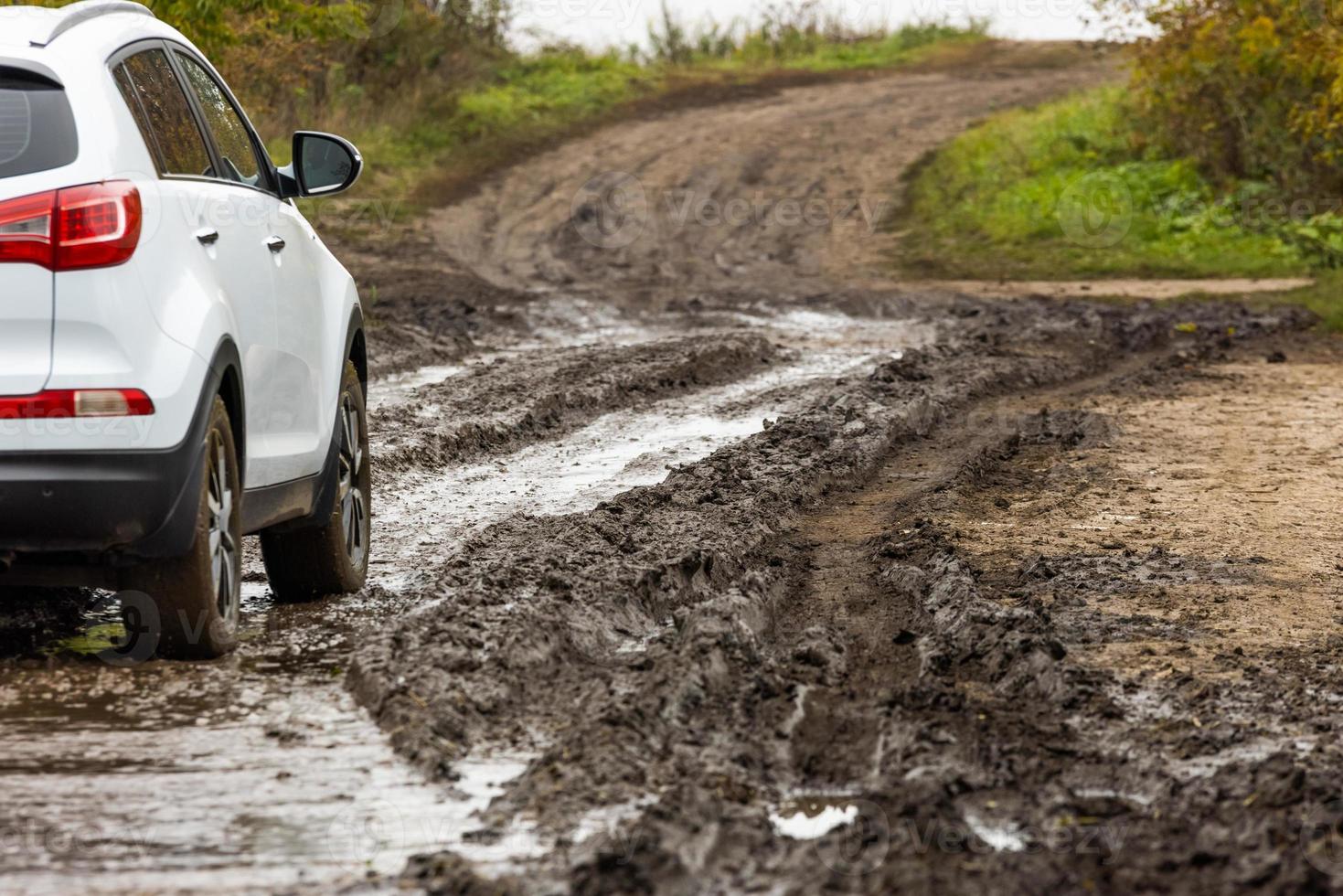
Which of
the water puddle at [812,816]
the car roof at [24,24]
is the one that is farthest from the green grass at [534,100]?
the water puddle at [812,816]

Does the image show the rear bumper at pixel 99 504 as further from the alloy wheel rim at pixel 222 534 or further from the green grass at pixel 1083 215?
the green grass at pixel 1083 215

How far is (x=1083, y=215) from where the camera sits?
78.6ft

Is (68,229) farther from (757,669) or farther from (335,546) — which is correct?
(757,669)

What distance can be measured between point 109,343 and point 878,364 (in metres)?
9.53

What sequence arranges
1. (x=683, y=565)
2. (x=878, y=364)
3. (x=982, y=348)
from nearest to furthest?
1. (x=683, y=565)
2. (x=878, y=364)
3. (x=982, y=348)

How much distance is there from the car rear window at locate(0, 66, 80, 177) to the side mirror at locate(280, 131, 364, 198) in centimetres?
149

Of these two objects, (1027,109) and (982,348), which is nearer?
(982,348)

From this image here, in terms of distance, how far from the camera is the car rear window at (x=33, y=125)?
4484 mm

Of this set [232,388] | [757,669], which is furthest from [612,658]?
[232,388]

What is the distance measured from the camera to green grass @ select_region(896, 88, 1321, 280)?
2166 cm

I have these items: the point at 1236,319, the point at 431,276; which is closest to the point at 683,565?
the point at 1236,319

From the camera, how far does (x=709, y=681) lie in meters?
4.70

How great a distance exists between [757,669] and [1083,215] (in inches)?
797

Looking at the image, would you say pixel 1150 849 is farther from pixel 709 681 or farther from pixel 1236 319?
pixel 1236 319
